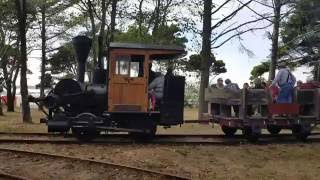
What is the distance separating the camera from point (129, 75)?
645 inches

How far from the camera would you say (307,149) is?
15.6m

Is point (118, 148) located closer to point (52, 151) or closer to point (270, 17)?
point (52, 151)

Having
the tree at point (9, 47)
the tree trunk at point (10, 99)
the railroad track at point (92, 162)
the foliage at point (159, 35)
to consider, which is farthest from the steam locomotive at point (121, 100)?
the tree trunk at point (10, 99)

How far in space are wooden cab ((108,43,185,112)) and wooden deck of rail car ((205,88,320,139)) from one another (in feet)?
7.20

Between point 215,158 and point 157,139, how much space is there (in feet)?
12.1

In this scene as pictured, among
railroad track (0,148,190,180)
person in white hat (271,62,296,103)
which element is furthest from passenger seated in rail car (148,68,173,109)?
railroad track (0,148,190,180)

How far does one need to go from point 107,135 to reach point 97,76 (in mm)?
1997

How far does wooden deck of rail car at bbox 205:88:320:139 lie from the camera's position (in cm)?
1664

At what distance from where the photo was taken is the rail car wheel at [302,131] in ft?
56.6

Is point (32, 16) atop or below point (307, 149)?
atop

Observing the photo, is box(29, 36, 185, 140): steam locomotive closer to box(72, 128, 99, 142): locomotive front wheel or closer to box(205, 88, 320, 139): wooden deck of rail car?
box(72, 128, 99, 142): locomotive front wheel

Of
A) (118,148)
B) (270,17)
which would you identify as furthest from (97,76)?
(270,17)

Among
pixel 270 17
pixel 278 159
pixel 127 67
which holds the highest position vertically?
pixel 270 17

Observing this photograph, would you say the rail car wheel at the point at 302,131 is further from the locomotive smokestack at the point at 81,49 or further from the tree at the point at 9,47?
the tree at the point at 9,47
